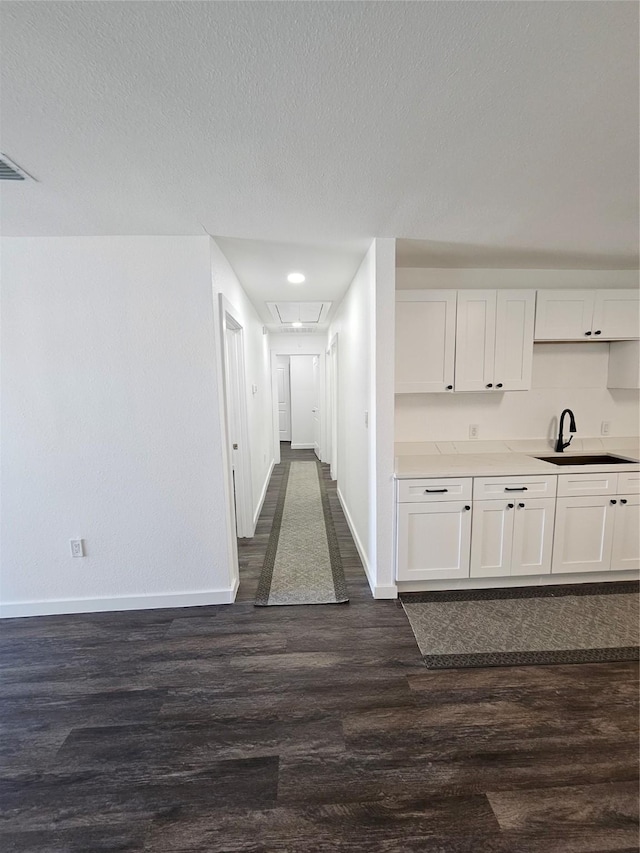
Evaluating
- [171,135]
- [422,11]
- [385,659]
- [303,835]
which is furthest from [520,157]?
[303,835]

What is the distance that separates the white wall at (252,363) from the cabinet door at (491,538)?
2188 millimetres

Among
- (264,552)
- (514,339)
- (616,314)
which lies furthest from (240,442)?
(616,314)

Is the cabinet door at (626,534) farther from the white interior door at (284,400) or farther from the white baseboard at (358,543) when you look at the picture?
the white interior door at (284,400)

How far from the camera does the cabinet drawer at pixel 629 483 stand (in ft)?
7.99

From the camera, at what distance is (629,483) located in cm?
245

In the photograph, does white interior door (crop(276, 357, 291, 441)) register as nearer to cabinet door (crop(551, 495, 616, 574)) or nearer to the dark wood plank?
cabinet door (crop(551, 495, 616, 574))

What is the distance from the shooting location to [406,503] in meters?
2.39

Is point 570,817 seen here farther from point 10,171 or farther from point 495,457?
point 10,171

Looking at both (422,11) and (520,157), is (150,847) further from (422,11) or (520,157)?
(520,157)

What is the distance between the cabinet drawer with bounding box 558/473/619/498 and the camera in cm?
242

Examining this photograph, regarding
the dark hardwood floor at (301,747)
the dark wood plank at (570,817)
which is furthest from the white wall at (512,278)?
the dark wood plank at (570,817)

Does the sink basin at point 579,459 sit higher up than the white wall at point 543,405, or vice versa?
the white wall at point 543,405

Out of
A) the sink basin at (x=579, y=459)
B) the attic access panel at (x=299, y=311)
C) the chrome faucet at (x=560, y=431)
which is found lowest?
the sink basin at (x=579, y=459)

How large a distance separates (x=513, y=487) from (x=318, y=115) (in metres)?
2.36
